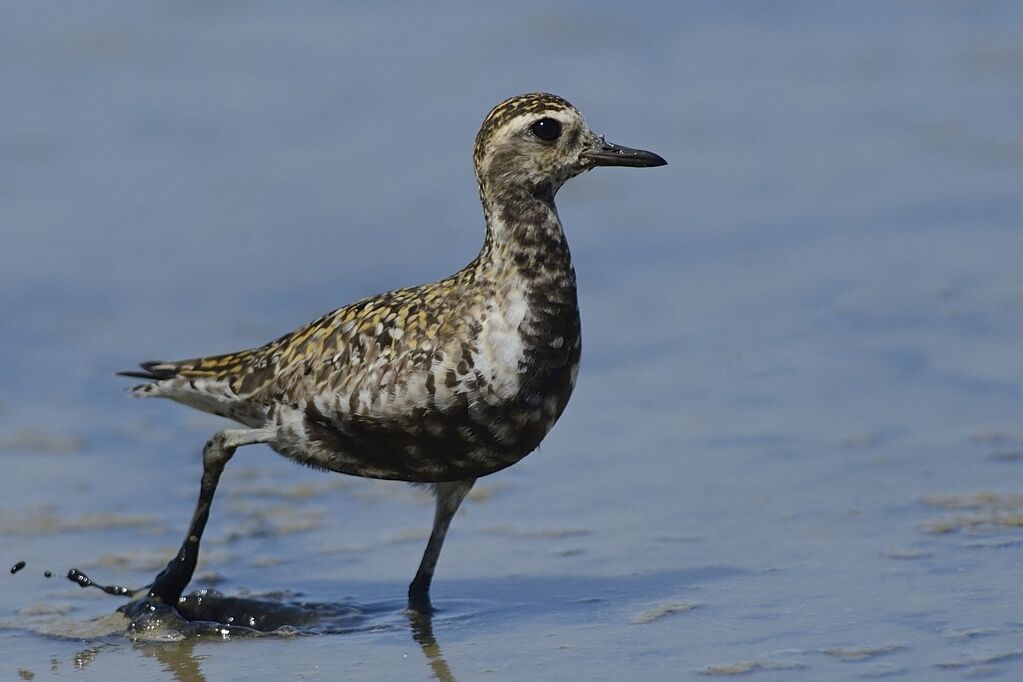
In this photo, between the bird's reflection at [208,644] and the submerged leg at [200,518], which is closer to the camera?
the bird's reflection at [208,644]

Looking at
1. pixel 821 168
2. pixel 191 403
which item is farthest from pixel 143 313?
pixel 821 168

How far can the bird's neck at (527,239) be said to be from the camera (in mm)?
8570

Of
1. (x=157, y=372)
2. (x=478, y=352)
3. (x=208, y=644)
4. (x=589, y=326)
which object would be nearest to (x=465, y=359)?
(x=478, y=352)

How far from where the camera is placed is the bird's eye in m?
8.64

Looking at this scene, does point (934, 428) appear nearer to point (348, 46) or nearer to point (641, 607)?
point (641, 607)

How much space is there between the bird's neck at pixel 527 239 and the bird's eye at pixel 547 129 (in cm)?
23

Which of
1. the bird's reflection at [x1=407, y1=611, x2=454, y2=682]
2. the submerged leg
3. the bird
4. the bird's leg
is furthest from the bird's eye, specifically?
the bird's reflection at [x1=407, y1=611, x2=454, y2=682]

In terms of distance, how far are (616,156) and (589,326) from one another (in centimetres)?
424

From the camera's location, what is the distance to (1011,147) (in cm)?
1515

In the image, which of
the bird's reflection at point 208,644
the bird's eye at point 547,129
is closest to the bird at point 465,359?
the bird's eye at point 547,129

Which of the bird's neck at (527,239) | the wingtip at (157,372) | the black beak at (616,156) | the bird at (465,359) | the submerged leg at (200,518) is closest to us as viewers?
the bird at (465,359)

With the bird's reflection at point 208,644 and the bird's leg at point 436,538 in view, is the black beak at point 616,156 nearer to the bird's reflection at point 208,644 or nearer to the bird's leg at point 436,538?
the bird's leg at point 436,538

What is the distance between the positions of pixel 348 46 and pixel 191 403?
893 centimetres

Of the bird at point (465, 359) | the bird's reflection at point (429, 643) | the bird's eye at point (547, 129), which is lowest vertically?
the bird's reflection at point (429, 643)
